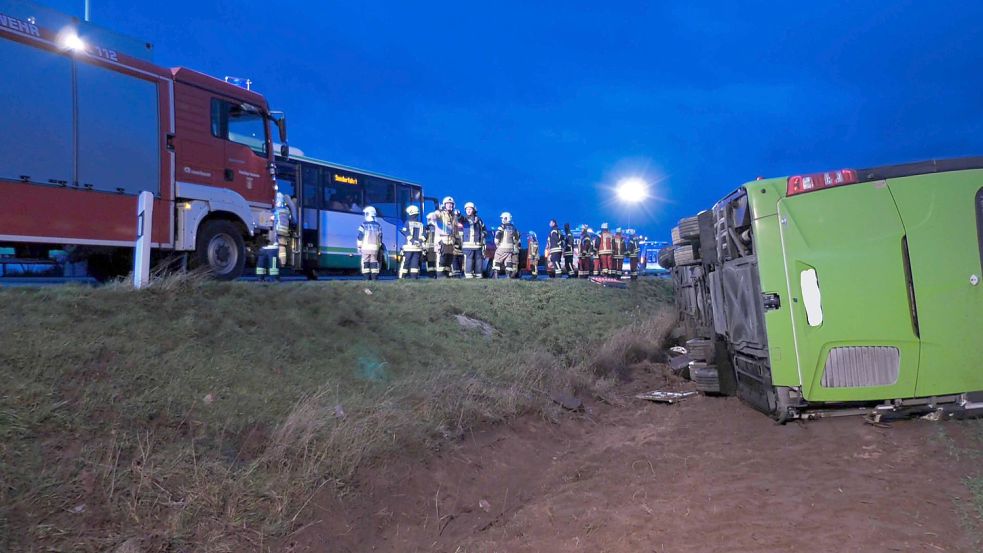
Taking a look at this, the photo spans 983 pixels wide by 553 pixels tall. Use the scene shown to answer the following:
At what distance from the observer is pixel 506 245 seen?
18688mm

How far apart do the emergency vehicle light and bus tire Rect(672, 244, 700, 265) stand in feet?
10.7

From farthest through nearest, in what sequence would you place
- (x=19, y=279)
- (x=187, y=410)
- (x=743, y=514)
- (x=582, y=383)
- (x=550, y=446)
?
(x=19, y=279), (x=582, y=383), (x=550, y=446), (x=187, y=410), (x=743, y=514)

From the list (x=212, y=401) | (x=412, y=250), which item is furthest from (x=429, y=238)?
(x=212, y=401)

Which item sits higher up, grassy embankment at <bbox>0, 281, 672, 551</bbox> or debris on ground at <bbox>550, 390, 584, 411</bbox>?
grassy embankment at <bbox>0, 281, 672, 551</bbox>

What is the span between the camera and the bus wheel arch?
9.88 metres

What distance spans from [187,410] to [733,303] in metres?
5.13

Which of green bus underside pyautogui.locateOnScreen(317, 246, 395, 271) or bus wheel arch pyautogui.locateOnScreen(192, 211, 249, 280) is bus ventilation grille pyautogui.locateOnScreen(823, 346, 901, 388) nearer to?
bus wheel arch pyautogui.locateOnScreen(192, 211, 249, 280)

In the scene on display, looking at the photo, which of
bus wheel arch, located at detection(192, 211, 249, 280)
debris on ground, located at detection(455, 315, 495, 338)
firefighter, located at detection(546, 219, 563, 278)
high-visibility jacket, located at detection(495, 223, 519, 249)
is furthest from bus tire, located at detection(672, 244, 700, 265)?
firefighter, located at detection(546, 219, 563, 278)

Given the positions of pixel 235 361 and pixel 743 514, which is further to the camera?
pixel 235 361

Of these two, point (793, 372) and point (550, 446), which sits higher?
point (793, 372)

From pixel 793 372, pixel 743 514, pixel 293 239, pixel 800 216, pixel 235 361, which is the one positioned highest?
pixel 293 239

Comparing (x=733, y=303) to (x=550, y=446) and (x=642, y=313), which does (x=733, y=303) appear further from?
(x=642, y=313)

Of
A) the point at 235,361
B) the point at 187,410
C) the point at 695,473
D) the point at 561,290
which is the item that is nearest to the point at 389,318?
the point at 235,361

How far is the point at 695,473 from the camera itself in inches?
205
